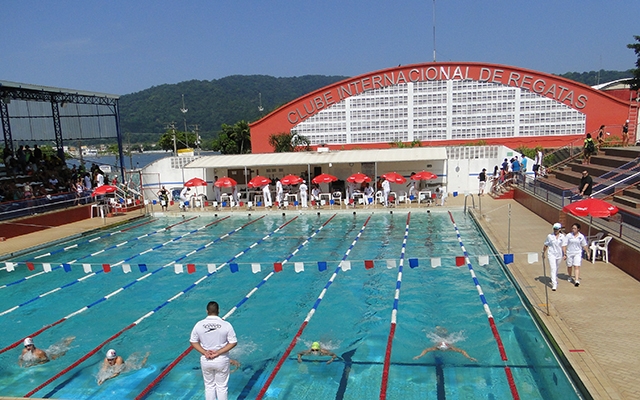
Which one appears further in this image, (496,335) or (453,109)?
(453,109)

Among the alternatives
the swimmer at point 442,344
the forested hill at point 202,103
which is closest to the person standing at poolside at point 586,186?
the swimmer at point 442,344

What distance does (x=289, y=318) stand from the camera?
10297 millimetres

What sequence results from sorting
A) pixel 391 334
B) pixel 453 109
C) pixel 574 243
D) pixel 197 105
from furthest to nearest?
pixel 197 105
pixel 453 109
pixel 574 243
pixel 391 334

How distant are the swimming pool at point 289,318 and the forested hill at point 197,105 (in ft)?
401

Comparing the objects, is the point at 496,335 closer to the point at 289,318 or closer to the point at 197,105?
the point at 289,318

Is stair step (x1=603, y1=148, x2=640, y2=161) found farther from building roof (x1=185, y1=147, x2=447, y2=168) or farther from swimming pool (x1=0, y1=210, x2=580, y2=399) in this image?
swimming pool (x1=0, y1=210, x2=580, y2=399)

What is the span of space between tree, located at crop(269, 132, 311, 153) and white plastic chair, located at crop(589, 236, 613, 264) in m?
24.7

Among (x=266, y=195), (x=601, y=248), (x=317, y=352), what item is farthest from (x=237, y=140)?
(x=317, y=352)

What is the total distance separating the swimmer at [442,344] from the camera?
814 centimetres

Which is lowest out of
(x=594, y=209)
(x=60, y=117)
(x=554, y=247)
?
(x=554, y=247)

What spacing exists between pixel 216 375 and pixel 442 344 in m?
4.53

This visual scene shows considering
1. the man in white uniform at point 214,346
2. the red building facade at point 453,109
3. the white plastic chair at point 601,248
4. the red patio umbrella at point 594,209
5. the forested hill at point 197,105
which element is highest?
the forested hill at point 197,105

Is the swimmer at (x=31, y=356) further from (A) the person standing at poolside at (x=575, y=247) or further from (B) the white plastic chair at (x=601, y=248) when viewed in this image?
(B) the white plastic chair at (x=601, y=248)

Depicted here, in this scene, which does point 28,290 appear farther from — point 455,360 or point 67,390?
point 455,360
